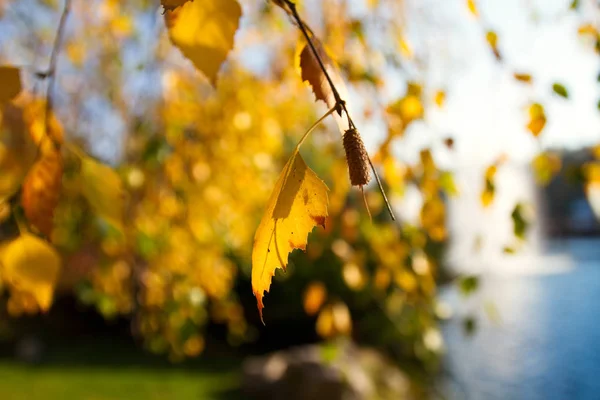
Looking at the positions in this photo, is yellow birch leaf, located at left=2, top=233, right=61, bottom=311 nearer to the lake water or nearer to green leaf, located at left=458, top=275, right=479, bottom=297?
green leaf, located at left=458, top=275, right=479, bottom=297

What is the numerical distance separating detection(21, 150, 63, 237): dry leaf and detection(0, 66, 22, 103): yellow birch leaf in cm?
10

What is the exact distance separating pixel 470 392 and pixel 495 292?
506 centimetres

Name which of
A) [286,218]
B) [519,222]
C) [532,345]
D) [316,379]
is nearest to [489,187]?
[519,222]

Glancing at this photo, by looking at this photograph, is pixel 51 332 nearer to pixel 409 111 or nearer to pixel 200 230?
pixel 200 230

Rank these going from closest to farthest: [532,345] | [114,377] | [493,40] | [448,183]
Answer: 1. [493,40]
2. [448,183]
3. [114,377]
4. [532,345]

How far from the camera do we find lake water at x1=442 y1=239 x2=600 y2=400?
187 inches

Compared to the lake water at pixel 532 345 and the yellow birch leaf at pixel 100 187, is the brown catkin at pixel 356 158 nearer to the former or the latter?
the yellow birch leaf at pixel 100 187

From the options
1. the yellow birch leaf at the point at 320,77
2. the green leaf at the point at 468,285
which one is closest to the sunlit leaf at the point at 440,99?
the green leaf at the point at 468,285

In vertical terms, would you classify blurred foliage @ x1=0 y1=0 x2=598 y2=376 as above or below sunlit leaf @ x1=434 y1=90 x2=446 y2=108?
below

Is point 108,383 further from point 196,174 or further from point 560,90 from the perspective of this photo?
point 560,90

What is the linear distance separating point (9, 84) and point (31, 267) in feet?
0.60

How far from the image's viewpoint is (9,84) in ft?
1.59

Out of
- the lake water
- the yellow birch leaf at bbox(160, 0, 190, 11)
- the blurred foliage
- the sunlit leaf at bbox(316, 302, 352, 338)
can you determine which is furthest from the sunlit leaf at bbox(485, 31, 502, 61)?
the lake water

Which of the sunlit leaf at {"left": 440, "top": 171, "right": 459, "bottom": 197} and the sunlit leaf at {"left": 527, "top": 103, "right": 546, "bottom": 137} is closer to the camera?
the sunlit leaf at {"left": 527, "top": 103, "right": 546, "bottom": 137}
